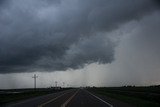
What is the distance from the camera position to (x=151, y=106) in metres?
32.4

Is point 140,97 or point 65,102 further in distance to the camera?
point 140,97

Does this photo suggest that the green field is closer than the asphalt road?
No

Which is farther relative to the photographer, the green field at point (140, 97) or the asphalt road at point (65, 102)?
the green field at point (140, 97)

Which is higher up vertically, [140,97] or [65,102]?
[140,97]

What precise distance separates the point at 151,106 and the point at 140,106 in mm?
1057

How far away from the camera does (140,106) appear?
3241 cm
